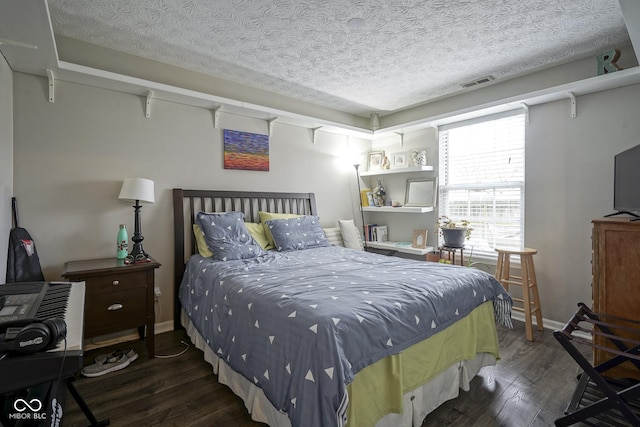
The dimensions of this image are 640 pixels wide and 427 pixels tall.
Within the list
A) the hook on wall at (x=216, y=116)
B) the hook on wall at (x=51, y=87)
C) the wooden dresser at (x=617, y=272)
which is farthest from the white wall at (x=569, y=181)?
the hook on wall at (x=51, y=87)

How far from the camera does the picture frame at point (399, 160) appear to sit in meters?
4.25

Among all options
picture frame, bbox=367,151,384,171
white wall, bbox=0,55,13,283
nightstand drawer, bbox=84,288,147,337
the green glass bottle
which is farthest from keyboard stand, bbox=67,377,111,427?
picture frame, bbox=367,151,384,171

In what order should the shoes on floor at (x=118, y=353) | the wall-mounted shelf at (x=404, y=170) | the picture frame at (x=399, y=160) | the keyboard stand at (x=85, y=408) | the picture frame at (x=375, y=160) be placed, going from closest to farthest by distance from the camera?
the keyboard stand at (x=85, y=408)
the shoes on floor at (x=118, y=353)
the wall-mounted shelf at (x=404, y=170)
the picture frame at (x=399, y=160)
the picture frame at (x=375, y=160)

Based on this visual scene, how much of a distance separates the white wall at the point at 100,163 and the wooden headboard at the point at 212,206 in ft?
0.32

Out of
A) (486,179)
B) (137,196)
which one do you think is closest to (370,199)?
(486,179)

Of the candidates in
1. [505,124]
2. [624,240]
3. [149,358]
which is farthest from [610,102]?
[149,358]

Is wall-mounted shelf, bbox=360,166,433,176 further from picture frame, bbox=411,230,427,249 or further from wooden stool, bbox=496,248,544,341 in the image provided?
wooden stool, bbox=496,248,544,341

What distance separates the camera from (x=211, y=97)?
2943mm

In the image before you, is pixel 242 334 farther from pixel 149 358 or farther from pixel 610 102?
pixel 610 102

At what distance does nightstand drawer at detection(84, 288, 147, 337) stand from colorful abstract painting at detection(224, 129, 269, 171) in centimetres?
158

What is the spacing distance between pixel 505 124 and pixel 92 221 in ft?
13.6

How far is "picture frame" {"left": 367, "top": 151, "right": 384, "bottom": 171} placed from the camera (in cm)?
448

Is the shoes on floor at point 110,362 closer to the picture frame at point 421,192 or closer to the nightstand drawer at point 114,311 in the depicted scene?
the nightstand drawer at point 114,311

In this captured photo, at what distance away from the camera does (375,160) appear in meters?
4.55
